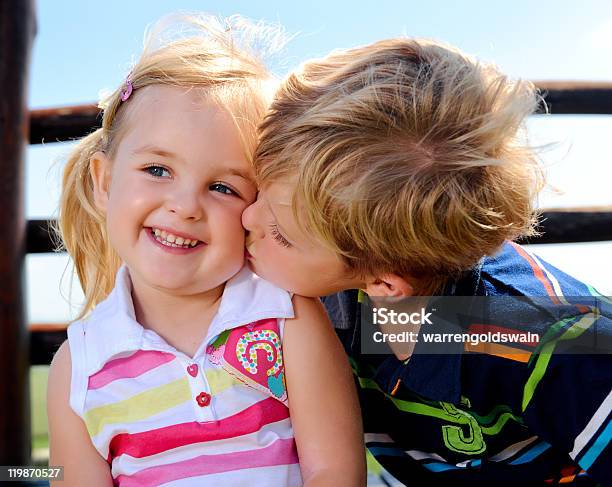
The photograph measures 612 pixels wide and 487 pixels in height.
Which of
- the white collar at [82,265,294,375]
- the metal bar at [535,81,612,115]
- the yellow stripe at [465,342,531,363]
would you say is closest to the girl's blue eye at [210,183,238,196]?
the white collar at [82,265,294,375]

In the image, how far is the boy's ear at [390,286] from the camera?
133 cm

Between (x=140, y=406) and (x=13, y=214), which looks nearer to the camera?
(x=140, y=406)

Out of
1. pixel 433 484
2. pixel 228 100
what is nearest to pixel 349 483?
pixel 433 484

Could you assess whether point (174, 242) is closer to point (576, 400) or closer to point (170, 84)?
point (170, 84)

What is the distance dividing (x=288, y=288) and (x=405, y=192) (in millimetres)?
290

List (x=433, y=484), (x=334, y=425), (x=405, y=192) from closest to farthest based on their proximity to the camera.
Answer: (x=405, y=192) → (x=334, y=425) → (x=433, y=484)

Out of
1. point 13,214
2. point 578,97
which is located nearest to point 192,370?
point 13,214

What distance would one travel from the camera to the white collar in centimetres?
131

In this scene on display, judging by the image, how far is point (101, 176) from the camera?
1.44 m

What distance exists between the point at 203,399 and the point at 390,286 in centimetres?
39

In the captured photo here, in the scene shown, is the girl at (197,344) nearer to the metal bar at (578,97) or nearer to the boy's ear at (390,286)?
the boy's ear at (390,286)

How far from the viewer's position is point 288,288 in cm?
133

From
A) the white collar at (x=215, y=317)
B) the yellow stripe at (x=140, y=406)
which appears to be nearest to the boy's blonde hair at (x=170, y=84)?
the white collar at (x=215, y=317)

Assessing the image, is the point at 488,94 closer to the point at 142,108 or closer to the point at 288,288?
the point at 288,288
